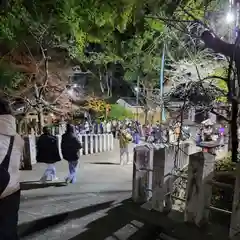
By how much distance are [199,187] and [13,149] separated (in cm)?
321

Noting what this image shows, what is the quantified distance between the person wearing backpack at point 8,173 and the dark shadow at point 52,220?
154 cm

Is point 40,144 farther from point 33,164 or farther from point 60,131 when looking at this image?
point 60,131

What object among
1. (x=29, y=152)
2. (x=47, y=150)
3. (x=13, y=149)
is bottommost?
(x=29, y=152)

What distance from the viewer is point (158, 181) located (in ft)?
19.3

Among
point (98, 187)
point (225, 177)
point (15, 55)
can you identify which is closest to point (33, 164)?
point (98, 187)

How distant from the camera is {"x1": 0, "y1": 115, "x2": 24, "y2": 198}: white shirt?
3.32m

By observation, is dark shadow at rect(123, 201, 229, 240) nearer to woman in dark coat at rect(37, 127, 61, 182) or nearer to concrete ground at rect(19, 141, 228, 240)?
concrete ground at rect(19, 141, 228, 240)

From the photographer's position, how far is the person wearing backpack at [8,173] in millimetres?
3293

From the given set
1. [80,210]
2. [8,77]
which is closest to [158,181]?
[80,210]

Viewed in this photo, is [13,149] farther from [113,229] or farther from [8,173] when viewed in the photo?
[113,229]

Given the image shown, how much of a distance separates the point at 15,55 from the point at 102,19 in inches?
372

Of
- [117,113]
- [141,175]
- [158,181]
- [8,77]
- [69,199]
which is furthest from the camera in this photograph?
[117,113]

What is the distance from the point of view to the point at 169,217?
218 inches

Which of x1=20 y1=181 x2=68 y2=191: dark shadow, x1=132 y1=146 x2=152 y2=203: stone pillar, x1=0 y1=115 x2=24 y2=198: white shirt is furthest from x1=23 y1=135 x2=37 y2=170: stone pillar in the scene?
x1=0 y1=115 x2=24 y2=198: white shirt
